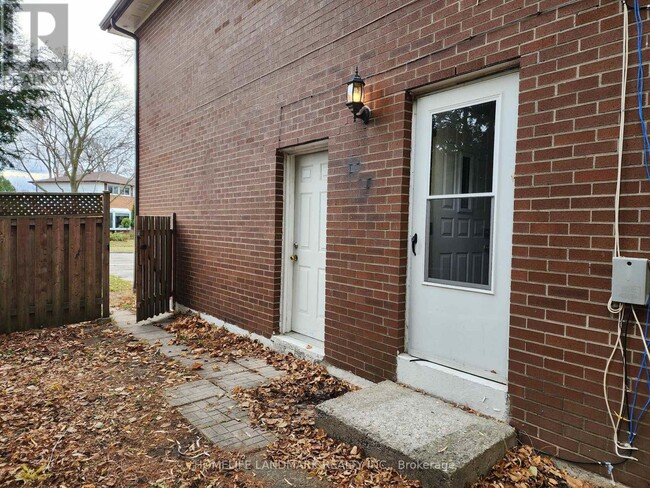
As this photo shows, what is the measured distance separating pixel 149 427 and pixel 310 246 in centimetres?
254

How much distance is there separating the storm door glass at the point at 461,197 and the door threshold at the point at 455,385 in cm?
70

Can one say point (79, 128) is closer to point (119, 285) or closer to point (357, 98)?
point (119, 285)

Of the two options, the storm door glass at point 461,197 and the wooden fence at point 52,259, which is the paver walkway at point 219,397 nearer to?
the wooden fence at point 52,259

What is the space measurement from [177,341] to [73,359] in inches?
48.0

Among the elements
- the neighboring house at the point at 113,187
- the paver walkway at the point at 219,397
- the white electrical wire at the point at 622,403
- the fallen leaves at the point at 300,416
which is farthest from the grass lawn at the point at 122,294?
the neighboring house at the point at 113,187

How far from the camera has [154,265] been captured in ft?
22.4

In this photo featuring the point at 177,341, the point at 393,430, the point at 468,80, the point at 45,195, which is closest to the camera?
the point at 393,430

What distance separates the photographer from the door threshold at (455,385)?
2.90 metres

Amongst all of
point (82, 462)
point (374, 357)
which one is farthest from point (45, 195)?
point (374, 357)

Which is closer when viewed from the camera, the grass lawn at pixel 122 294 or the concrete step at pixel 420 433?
the concrete step at pixel 420 433

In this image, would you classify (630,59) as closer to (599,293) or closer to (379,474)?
(599,293)

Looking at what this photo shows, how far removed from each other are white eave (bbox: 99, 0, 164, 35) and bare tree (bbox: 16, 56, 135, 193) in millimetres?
16176

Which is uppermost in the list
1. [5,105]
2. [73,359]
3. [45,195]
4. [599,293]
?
[5,105]

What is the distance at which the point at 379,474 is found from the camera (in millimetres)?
2521
